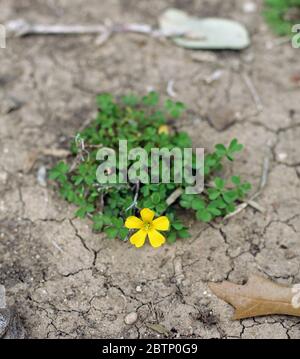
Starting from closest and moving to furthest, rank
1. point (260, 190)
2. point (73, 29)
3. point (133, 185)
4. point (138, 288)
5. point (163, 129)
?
point (138, 288), point (133, 185), point (260, 190), point (163, 129), point (73, 29)

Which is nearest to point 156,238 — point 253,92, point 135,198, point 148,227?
point 148,227

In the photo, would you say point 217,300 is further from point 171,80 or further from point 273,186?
point 171,80

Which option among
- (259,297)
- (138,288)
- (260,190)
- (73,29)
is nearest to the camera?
(259,297)

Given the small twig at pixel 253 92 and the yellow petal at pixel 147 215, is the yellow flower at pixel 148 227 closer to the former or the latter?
the yellow petal at pixel 147 215

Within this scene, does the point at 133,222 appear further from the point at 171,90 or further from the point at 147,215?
the point at 171,90

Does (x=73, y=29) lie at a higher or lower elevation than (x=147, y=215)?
A: higher

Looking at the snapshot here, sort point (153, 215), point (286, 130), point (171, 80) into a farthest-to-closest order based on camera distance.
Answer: point (171, 80) < point (286, 130) < point (153, 215)
